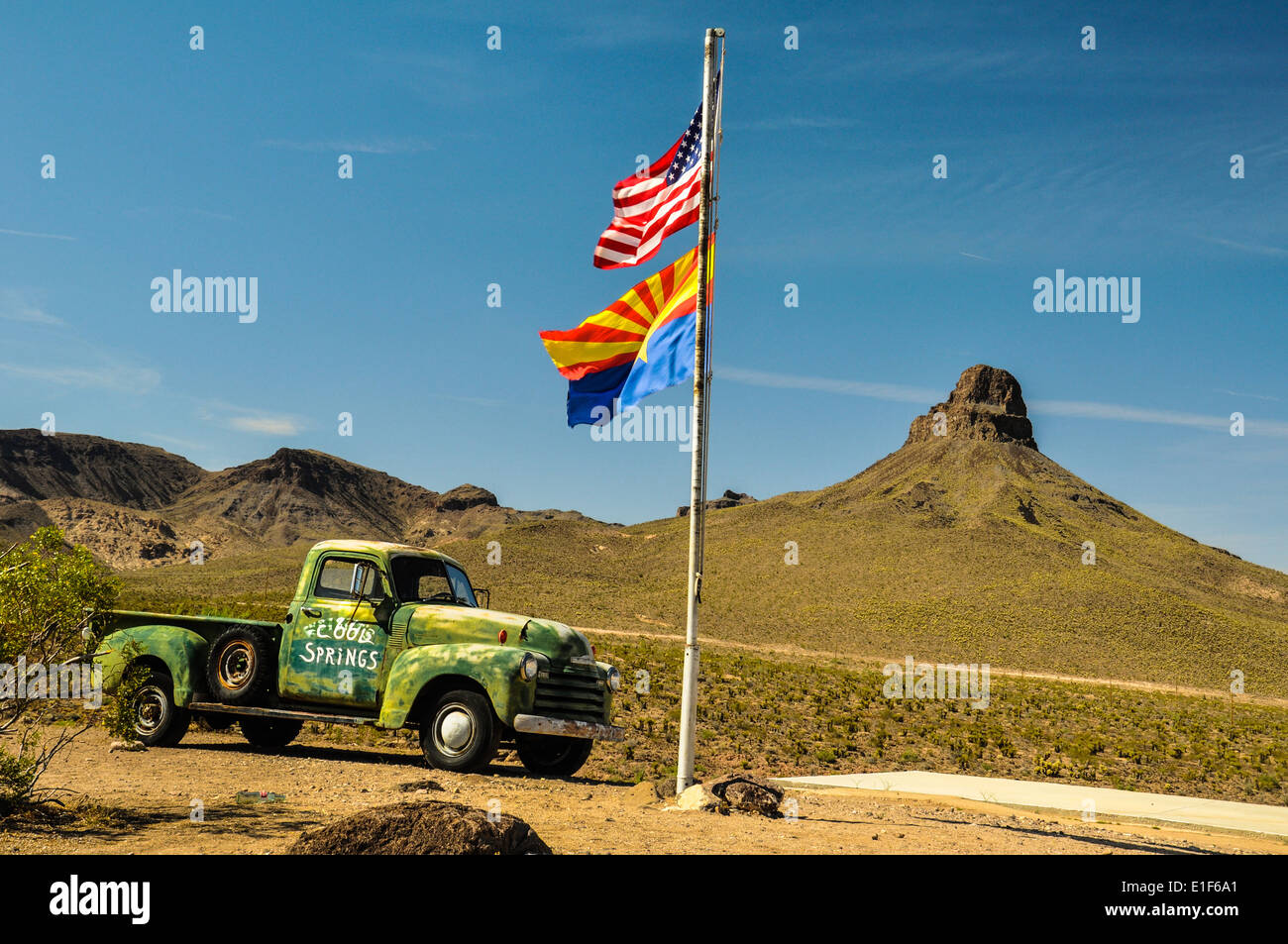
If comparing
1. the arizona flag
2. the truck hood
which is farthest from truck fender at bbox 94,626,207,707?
the arizona flag

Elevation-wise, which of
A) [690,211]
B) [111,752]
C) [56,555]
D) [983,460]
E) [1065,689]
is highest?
[983,460]

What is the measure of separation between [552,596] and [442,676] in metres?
65.6

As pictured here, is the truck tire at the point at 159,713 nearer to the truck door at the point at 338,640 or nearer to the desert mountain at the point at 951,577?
the truck door at the point at 338,640

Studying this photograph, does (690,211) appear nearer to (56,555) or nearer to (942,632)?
(56,555)

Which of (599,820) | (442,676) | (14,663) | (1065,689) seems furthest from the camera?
(1065,689)

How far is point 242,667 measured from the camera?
39.9ft

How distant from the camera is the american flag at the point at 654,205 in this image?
1176cm

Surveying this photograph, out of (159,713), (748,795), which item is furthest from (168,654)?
(748,795)

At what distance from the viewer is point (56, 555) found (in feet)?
27.9

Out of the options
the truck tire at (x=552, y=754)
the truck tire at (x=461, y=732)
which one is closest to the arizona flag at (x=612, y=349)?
the truck tire at (x=461, y=732)

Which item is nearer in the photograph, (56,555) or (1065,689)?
(56,555)

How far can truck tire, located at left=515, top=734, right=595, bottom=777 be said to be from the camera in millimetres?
11750

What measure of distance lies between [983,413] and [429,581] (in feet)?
515
